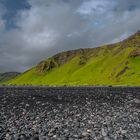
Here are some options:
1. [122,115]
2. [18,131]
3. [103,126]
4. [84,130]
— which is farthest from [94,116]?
[18,131]

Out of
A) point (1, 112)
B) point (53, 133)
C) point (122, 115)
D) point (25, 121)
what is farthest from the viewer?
point (1, 112)

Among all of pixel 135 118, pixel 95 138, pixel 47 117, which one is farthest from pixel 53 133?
pixel 135 118

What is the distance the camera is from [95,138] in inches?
882

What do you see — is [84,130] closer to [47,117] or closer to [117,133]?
[117,133]

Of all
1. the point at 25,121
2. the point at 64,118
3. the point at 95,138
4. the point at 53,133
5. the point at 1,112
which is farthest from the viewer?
the point at 1,112

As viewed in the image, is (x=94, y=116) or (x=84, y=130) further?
(x=94, y=116)

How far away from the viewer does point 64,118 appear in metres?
31.4

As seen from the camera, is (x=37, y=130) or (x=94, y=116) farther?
(x=94, y=116)

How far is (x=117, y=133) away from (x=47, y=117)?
984cm

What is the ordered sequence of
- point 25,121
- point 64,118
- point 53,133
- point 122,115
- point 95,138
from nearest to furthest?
1. point 95,138
2. point 53,133
3. point 25,121
4. point 64,118
5. point 122,115

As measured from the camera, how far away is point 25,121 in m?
29.4

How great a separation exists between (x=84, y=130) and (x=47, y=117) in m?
7.71

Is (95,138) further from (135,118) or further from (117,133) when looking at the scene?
(135,118)

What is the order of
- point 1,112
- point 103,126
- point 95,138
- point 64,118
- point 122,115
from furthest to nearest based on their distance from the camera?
point 1,112
point 122,115
point 64,118
point 103,126
point 95,138
